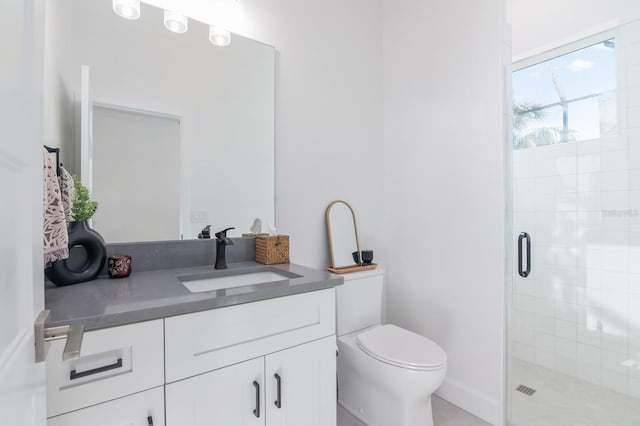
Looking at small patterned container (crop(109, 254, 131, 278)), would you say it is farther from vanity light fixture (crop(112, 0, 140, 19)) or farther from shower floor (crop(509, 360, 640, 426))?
shower floor (crop(509, 360, 640, 426))

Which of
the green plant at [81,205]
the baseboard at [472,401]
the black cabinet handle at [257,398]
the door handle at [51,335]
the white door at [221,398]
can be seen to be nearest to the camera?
the door handle at [51,335]

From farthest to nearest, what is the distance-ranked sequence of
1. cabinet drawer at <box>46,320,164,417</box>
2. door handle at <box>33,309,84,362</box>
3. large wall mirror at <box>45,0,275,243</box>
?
large wall mirror at <box>45,0,275,243</box> < cabinet drawer at <box>46,320,164,417</box> < door handle at <box>33,309,84,362</box>

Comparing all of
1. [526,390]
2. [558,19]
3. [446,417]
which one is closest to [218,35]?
[558,19]

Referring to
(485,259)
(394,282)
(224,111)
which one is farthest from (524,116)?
(224,111)

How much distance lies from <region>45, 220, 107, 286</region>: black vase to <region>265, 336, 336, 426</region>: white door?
2.48ft

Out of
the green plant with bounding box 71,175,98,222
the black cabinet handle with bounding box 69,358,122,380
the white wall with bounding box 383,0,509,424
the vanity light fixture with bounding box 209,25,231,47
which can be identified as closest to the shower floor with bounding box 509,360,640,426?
the white wall with bounding box 383,0,509,424

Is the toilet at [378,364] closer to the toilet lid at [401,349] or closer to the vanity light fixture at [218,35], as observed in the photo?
the toilet lid at [401,349]

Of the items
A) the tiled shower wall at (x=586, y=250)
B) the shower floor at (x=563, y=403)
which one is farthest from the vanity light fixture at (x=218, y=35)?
the shower floor at (x=563, y=403)

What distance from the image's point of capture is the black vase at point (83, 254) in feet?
3.99

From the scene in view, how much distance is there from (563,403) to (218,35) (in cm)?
268

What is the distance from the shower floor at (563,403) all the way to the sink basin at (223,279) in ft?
4.68

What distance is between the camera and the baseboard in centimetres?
179

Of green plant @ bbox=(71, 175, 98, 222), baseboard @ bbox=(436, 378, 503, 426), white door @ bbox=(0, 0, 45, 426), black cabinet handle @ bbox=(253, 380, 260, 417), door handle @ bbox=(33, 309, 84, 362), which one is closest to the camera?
white door @ bbox=(0, 0, 45, 426)

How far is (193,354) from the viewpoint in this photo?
39.3 inches
